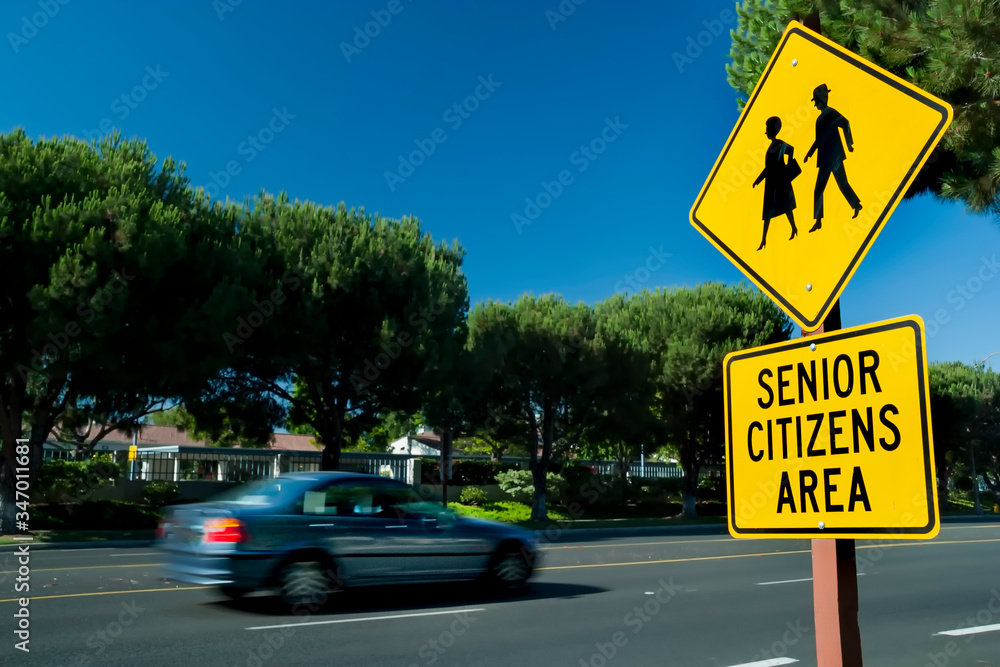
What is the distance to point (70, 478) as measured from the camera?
88.0 feet

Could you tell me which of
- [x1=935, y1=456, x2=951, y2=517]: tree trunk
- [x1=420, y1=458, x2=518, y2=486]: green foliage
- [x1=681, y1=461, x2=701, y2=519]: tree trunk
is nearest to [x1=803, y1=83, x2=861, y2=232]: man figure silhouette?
[x1=420, y1=458, x2=518, y2=486]: green foliage

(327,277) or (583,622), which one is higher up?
(327,277)

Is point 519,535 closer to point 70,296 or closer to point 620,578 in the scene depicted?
point 620,578

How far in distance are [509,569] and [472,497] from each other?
24505mm

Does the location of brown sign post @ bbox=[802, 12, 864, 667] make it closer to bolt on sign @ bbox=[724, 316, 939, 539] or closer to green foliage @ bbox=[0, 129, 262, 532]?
bolt on sign @ bbox=[724, 316, 939, 539]

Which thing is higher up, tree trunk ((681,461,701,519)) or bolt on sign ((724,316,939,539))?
bolt on sign ((724,316,939,539))

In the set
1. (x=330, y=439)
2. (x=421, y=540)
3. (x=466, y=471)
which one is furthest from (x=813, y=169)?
(x=466, y=471)

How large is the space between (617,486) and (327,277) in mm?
20262

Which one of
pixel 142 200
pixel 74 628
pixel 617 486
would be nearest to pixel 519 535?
pixel 74 628

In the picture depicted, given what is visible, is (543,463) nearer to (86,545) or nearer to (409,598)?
(86,545)

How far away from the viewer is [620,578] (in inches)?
516

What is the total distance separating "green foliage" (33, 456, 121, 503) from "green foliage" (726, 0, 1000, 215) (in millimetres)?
24590

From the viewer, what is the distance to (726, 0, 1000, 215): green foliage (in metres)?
7.12

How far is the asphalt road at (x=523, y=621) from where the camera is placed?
7484 mm
